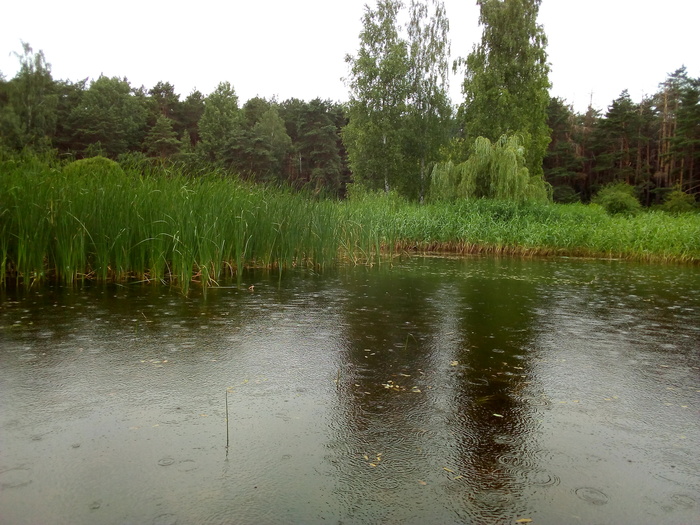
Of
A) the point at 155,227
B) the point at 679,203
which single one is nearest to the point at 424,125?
the point at 679,203

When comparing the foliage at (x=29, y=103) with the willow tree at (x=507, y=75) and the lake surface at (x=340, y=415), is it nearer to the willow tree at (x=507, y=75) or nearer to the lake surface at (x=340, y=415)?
the willow tree at (x=507, y=75)

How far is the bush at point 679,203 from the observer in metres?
25.1

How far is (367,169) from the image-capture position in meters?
24.2

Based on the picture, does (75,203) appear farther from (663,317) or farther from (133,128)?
(133,128)

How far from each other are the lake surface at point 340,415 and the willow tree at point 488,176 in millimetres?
11225

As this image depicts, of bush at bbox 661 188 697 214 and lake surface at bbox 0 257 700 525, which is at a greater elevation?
bush at bbox 661 188 697 214

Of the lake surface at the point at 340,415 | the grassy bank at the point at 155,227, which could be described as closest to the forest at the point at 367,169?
the grassy bank at the point at 155,227

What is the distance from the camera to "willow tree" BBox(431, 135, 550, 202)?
14.8m

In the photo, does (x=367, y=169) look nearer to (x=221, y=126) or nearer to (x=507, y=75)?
(x=507, y=75)

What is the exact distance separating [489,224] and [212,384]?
36.5 feet

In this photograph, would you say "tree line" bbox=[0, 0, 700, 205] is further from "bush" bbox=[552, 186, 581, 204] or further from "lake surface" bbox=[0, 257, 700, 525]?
"lake surface" bbox=[0, 257, 700, 525]

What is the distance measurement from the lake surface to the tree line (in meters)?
4.68

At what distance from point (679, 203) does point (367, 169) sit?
55.7ft

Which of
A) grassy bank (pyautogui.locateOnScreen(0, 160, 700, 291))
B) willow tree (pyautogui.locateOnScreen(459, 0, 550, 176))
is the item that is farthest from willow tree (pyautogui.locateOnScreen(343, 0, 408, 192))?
grassy bank (pyautogui.locateOnScreen(0, 160, 700, 291))
